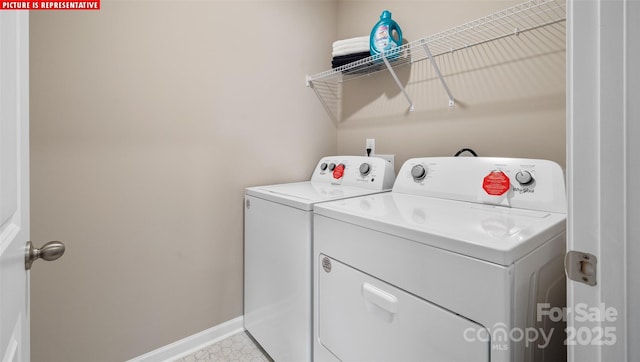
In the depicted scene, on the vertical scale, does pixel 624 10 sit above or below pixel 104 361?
above

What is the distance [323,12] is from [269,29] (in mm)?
537

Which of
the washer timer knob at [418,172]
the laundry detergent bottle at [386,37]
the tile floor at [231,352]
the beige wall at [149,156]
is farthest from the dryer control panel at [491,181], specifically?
the tile floor at [231,352]

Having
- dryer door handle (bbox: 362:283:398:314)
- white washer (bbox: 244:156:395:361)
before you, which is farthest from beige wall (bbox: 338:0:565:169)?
dryer door handle (bbox: 362:283:398:314)

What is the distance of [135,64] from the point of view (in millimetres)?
1374

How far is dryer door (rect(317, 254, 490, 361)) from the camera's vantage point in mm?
731

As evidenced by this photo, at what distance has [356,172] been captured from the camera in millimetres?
1732

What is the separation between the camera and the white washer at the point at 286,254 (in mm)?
1240

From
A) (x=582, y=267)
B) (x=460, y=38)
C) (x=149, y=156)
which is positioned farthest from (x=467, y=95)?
(x=149, y=156)

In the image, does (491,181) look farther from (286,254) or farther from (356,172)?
(286,254)

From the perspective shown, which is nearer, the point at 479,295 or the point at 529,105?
the point at 479,295

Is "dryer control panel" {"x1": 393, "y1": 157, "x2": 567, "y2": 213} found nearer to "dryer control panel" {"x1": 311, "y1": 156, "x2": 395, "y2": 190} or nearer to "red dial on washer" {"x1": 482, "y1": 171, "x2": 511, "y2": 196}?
"red dial on washer" {"x1": 482, "y1": 171, "x2": 511, "y2": 196}

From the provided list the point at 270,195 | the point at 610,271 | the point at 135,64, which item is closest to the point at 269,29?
the point at 135,64

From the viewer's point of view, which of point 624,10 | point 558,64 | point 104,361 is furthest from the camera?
point 104,361

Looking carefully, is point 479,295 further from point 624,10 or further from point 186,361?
point 186,361
